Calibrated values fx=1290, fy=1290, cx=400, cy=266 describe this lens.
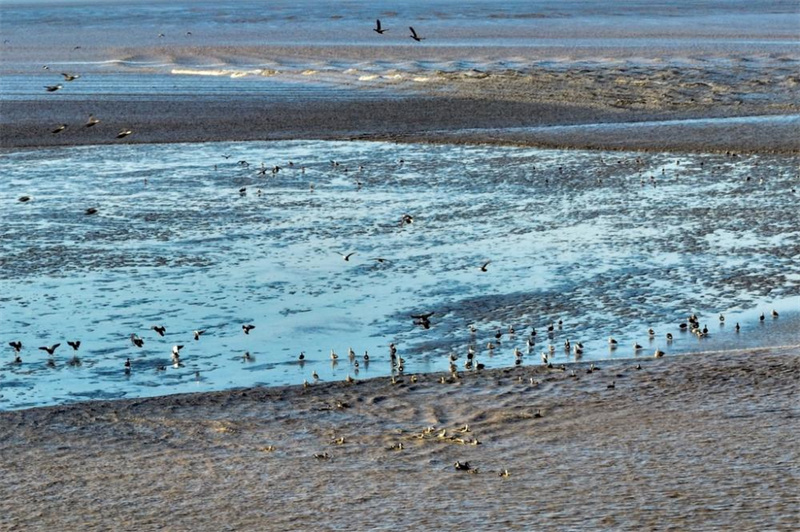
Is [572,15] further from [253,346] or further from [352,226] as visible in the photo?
[253,346]

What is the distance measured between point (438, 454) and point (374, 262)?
19.6ft

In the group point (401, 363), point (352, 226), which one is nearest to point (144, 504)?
point (401, 363)

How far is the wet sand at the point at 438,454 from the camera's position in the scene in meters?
6.79

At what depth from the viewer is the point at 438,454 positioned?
25.5 ft

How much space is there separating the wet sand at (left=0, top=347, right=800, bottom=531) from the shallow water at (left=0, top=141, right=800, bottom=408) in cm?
77

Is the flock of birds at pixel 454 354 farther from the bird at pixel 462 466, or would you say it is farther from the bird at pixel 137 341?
the bird at pixel 462 466

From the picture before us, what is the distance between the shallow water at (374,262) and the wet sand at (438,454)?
77cm

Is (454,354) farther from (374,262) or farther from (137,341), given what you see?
(374,262)

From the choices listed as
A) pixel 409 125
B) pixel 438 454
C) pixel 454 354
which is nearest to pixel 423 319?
pixel 454 354

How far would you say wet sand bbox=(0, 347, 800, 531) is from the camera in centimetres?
679

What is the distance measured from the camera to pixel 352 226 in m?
15.5

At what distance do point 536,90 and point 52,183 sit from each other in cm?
1400

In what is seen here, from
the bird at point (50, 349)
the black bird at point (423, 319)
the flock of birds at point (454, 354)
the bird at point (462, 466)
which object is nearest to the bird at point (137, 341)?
the flock of birds at point (454, 354)

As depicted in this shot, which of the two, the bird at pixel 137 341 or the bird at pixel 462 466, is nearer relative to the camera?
the bird at pixel 462 466
